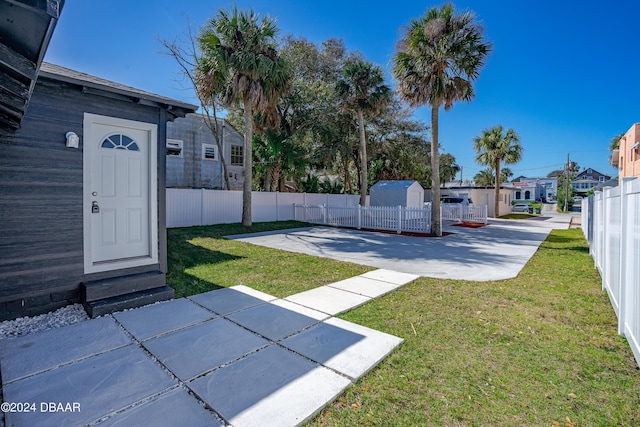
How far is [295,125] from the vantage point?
18406mm

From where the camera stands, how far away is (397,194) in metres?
17.5

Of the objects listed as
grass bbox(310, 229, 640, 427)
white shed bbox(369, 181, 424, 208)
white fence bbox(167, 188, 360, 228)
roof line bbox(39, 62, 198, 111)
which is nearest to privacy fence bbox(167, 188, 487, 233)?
white fence bbox(167, 188, 360, 228)

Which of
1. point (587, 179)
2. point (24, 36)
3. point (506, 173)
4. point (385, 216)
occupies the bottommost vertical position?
point (385, 216)

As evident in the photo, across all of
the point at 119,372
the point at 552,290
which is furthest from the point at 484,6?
the point at 119,372

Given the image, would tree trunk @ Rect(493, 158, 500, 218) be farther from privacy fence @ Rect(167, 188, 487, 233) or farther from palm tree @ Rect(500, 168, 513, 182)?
palm tree @ Rect(500, 168, 513, 182)

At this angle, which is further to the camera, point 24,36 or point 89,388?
point 89,388

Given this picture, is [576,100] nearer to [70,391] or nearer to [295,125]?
[295,125]

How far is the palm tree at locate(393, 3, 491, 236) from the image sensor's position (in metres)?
10.7

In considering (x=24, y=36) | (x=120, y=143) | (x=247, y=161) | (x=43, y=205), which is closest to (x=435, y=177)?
(x=247, y=161)

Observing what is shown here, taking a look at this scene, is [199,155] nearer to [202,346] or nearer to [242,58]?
[242,58]

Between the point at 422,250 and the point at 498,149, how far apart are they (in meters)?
19.4

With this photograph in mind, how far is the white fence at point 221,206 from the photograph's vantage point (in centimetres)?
1313

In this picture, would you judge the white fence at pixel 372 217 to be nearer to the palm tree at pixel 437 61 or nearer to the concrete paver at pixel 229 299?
the palm tree at pixel 437 61

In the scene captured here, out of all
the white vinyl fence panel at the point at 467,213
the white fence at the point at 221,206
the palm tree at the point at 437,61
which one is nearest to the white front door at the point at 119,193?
the white fence at the point at 221,206
